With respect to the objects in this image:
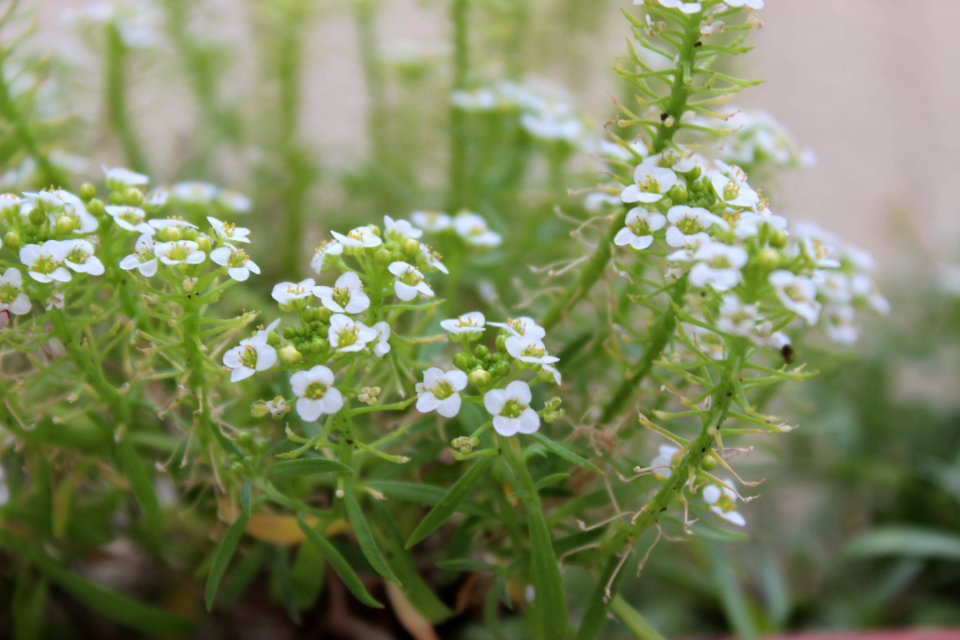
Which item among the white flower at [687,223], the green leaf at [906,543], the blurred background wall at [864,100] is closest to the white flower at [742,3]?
the white flower at [687,223]

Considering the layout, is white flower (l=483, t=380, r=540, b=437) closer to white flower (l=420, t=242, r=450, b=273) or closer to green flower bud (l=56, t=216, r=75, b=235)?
white flower (l=420, t=242, r=450, b=273)

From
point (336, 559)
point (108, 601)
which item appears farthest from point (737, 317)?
point (108, 601)

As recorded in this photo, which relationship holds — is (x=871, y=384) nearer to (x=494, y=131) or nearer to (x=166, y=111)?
(x=494, y=131)

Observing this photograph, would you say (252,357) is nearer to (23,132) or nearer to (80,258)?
(80,258)

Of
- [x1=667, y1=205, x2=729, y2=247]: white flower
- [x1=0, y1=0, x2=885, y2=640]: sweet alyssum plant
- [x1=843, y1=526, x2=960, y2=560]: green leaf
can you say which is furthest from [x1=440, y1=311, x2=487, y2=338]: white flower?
[x1=843, y1=526, x2=960, y2=560]: green leaf

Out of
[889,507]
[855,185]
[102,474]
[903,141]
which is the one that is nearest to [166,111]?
[102,474]

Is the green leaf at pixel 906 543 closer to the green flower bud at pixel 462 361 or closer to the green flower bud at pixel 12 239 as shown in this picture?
the green flower bud at pixel 462 361

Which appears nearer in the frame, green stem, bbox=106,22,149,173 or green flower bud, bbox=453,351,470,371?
green flower bud, bbox=453,351,470,371
